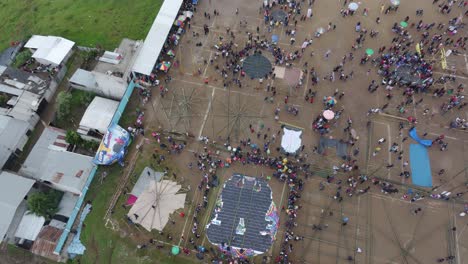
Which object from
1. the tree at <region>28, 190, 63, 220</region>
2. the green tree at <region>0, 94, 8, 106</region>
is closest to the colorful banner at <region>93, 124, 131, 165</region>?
the tree at <region>28, 190, 63, 220</region>

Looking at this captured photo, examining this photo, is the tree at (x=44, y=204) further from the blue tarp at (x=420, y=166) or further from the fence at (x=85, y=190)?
the blue tarp at (x=420, y=166)

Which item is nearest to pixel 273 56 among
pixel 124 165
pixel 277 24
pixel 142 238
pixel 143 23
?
pixel 277 24

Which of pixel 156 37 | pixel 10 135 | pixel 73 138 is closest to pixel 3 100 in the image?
pixel 10 135

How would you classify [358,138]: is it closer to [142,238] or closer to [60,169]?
[142,238]

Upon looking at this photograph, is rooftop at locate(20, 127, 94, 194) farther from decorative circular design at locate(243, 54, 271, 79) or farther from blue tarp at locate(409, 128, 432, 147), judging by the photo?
blue tarp at locate(409, 128, 432, 147)

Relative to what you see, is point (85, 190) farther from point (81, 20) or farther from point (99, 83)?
point (81, 20)

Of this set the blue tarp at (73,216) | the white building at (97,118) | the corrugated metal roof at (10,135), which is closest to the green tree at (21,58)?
the corrugated metal roof at (10,135)
